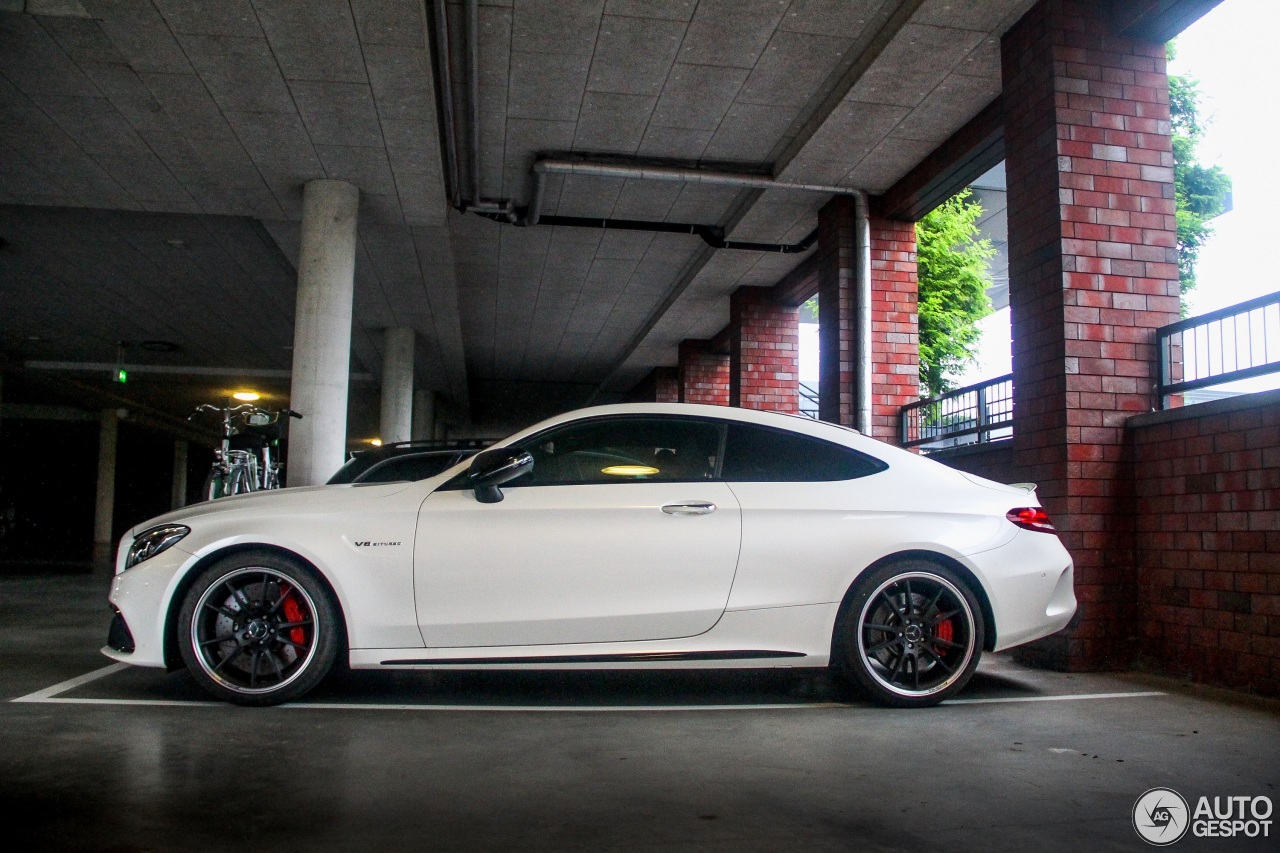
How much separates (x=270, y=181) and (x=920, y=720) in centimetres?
860

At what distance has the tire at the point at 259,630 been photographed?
4.30 meters

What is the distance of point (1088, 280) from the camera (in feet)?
20.5

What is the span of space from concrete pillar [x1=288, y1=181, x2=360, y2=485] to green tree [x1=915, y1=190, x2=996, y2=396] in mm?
10537

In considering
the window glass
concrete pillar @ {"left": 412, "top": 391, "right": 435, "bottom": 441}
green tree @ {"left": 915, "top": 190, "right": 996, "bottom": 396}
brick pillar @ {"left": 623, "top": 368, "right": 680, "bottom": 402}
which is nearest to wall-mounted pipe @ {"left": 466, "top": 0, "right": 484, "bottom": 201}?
the window glass

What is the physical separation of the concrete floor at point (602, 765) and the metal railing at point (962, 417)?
3.41 meters

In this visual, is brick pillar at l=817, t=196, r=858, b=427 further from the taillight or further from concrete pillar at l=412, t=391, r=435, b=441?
concrete pillar at l=412, t=391, r=435, b=441

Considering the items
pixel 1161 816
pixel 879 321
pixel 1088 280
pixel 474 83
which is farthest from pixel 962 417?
pixel 1161 816

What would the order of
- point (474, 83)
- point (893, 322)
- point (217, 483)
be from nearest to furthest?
1. point (474, 83)
2. point (217, 483)
3. point (893, 322)

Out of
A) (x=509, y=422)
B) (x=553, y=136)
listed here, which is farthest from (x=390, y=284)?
(x=509, y=422)

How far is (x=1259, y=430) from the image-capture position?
5.07 m

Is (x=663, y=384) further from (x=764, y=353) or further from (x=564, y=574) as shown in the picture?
(x=564, y=574)

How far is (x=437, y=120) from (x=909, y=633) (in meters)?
6.18

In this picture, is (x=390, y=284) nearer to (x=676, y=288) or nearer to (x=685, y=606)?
(x=676, y=288)

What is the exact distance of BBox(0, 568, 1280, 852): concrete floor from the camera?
272 centimetres
